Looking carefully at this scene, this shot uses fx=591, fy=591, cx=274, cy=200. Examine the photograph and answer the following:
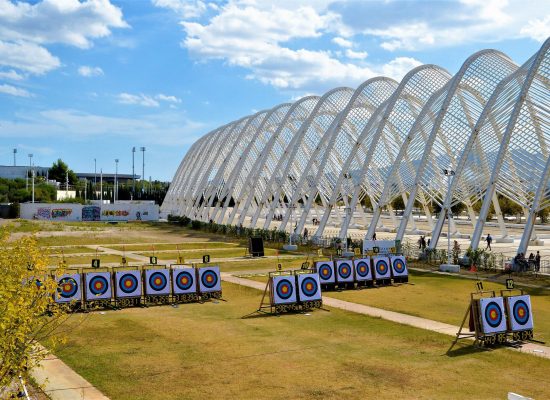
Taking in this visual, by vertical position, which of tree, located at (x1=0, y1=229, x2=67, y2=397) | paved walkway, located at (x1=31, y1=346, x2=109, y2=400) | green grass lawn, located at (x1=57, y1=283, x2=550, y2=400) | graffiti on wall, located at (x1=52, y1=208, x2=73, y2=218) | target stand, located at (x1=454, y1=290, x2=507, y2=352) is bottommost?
paved walkway, located at (x1=31, y1=346, x2=109, y2=400)

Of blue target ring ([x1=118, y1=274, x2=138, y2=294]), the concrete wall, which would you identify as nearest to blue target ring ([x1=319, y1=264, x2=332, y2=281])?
blue target ring ([x1=118, y1=274, x2=138, y2=294])

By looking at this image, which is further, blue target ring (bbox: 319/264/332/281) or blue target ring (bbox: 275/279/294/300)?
blue target ring (bbox: 319/264/332/281)

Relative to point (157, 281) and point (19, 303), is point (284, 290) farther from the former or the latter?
point (19, 303)

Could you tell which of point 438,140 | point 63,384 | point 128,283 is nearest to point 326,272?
point 128,283

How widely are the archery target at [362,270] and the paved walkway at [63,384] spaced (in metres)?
17.4

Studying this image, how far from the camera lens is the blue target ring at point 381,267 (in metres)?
31.1

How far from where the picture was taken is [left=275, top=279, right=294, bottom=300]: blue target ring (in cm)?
2359

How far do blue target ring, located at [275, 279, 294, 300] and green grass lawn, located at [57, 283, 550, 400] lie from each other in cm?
141

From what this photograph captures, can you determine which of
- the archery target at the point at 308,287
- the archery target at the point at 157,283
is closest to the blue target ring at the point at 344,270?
the archery target at the point at 308,287

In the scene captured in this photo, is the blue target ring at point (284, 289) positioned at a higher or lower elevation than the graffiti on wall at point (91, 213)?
lower

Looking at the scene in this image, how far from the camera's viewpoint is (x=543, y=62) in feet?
142

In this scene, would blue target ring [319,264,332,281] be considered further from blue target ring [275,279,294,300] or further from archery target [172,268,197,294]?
archery target [172,268,197,294]

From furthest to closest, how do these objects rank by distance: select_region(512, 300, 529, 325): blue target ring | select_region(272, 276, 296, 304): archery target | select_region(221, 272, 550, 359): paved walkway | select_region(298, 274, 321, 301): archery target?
select_region(298, 274, 321, 301): archery target
select_region(272, 276, 296, 304): archery target
select_region(512, 300, 529, 325): blue target ring
select_region(221, 272, 550, 359): paved walkway

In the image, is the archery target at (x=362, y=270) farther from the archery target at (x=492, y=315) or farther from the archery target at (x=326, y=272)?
the archery target at (x=492, y=315)
